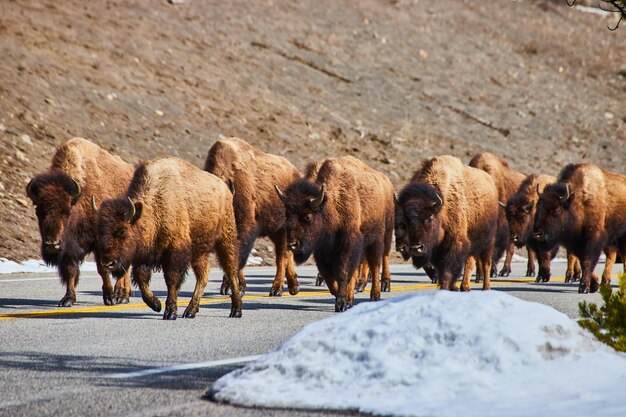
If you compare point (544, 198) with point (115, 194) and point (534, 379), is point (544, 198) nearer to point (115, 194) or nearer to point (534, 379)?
point (115, 194)

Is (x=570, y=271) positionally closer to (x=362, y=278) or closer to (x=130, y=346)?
(x=362, y=278)

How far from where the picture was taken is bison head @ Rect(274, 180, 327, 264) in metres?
11.7

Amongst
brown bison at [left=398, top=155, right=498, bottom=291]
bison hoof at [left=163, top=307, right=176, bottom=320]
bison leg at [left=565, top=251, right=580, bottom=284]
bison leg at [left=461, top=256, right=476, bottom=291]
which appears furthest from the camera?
bison leg at [left=565, top=251, right=580, bottom=284]

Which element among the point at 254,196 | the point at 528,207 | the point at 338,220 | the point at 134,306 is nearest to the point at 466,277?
the point at 338,220

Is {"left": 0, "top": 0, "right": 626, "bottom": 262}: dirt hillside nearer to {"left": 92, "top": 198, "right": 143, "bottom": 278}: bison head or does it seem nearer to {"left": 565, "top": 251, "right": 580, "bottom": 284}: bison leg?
{"left": 565, "top": 251, "right": 580, "bottom": 284}: bison leg

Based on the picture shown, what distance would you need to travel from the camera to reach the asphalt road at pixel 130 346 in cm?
603

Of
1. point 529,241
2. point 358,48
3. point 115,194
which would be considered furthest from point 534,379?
point 358,48

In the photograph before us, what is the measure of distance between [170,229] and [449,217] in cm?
431

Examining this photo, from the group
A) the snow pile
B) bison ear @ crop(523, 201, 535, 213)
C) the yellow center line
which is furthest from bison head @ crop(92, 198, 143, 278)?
bison ear @ crop(523, 201, 535, 213)

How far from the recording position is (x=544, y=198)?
16.4 meters

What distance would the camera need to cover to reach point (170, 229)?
11109 millimetres

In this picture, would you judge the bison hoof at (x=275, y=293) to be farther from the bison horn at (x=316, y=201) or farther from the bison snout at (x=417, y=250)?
the bison horn at (x=316, y=201)

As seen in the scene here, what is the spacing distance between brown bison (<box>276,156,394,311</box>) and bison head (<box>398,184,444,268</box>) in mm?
598

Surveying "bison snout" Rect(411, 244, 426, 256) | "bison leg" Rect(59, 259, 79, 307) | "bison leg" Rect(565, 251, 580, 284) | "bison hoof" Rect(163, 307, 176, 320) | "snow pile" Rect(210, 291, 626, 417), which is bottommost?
"bison leg" Rect(565, 251, 580, 284)
